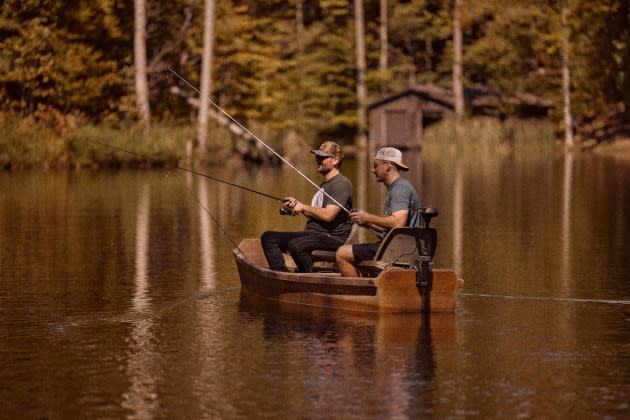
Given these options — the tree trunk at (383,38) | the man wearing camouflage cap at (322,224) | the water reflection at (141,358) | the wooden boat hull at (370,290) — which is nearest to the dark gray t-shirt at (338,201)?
the man wearing camouflage cap at (322,224)

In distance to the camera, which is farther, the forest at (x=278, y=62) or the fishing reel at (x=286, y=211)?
the forest at (x=278, y=62)

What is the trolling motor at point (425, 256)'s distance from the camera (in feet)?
49.5

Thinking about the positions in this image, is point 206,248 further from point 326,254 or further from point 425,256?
point 425,256

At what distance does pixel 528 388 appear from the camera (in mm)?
11836

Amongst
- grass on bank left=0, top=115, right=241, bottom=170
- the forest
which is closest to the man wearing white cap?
grass on bank left=0, top=115, right=241, bottom=170

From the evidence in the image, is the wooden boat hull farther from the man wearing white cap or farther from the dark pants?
the dark pants

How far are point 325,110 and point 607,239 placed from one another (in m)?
69.6

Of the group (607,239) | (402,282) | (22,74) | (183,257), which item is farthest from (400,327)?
(22,74)

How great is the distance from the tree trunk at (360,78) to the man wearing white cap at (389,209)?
76.7 m

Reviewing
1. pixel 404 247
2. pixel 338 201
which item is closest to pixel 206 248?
pixel 338 201

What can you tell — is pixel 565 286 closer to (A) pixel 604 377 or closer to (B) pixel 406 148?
(A) pixel 604 377

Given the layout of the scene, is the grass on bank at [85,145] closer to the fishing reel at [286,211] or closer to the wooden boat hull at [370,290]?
the fishing reel at [286,211]

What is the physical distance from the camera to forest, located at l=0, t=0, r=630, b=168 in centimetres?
5744

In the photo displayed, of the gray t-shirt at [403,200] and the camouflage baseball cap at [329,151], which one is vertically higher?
the camouflage baseball cap at [329,151]
